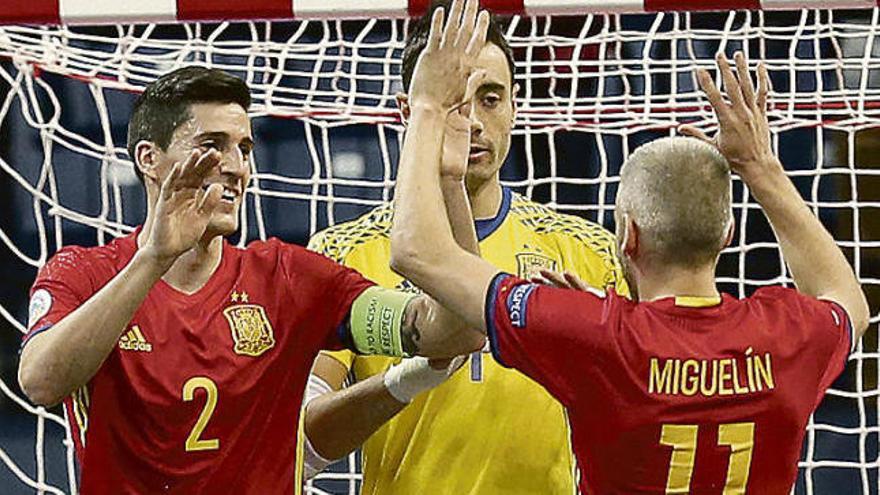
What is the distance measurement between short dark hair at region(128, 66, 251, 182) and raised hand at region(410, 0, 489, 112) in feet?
1.60

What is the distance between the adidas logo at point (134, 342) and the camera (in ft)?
8.46

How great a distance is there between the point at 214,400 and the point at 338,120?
1585 millimetres

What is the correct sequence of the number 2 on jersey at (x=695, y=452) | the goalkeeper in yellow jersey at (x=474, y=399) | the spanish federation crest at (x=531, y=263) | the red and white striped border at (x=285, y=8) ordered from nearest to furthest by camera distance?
the number 2 on jersey at (x=695, y=452), the goalkeeper in yellow jersey at (x=474, y=399), the spanish federation crest at (x=531, y=263), the red and white striped border at (x=285, y=8)

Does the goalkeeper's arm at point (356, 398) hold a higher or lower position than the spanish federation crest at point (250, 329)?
lower

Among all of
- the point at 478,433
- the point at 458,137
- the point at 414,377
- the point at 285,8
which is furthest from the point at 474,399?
the point at 285,8

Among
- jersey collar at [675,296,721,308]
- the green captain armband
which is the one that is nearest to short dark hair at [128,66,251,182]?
the green captain armband

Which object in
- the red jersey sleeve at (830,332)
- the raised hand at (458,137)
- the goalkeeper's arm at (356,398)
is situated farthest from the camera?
the goalkeeper's arm at (356,398)

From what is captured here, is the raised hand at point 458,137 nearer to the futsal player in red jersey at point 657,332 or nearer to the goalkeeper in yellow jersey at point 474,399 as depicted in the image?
the futsal player in red jersey at point 657,332

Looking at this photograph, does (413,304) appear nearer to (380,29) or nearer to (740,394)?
(740,394)

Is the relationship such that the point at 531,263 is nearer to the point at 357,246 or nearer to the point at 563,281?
the point at 357,246

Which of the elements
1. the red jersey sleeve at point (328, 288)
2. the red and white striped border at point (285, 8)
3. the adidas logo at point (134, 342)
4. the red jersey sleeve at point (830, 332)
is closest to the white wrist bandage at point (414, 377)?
the red jersey sleeve at point (328, 288)

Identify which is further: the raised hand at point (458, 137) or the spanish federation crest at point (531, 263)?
the spanish federation crest at point (531, 263)

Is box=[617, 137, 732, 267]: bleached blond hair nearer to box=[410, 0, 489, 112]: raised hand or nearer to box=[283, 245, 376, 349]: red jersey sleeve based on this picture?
box=[410, 0, 489, 112]: raised hand

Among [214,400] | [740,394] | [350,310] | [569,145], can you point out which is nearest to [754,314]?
[740,394]
